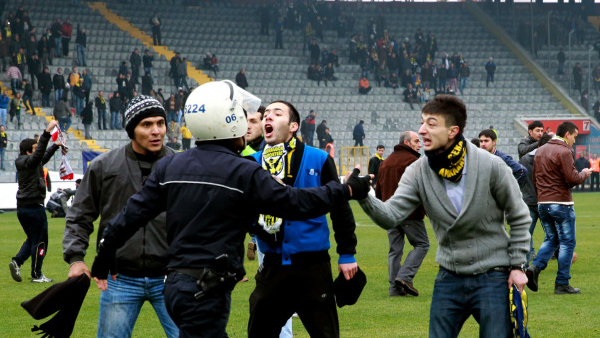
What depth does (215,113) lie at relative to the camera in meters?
4.34

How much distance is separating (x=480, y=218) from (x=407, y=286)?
5.43m

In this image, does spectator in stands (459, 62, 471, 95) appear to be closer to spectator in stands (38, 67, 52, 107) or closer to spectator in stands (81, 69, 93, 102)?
spectator in stands (81, 69, 93, 102)

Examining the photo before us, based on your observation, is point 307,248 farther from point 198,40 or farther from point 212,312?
point 198,40

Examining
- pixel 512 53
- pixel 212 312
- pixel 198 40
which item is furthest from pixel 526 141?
pixel 512 53

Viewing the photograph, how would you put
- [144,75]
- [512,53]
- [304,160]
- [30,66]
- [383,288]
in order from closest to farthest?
[304,160] → [383,288] → [30,66] → [144,75] → [512,53]

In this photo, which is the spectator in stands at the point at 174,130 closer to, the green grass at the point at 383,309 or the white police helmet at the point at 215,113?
the green grass at the point at 383,309

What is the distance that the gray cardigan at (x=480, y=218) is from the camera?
4816 millimetres

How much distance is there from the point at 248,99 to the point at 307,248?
124 centimetres

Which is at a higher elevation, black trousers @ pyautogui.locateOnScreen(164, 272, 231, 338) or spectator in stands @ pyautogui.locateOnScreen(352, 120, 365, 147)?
black trousers @ pyautogui.locateOnScreen(164, 272, 231, 338)

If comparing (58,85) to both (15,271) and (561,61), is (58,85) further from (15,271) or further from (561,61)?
(561,61)

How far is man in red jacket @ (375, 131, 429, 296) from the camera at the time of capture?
1022 cm

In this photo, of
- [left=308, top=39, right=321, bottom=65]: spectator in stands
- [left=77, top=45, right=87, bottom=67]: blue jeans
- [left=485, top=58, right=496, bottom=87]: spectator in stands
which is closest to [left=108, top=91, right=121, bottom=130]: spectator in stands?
[left=77, top=45, right=87, bottom=67]: blue jeans

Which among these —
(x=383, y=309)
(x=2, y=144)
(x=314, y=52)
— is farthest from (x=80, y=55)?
(x=383, y=309)

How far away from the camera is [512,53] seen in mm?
49469
